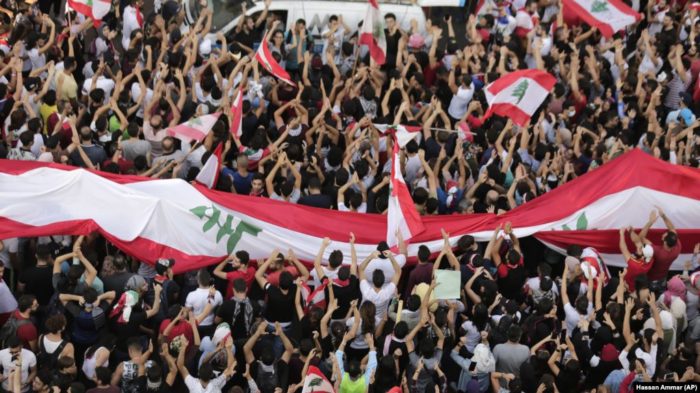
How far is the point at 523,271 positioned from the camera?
14820mm

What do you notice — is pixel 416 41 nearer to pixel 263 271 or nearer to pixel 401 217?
pixel 401 217

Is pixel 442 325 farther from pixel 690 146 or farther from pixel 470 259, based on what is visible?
pixel 690 146

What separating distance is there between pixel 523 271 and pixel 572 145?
3296mm

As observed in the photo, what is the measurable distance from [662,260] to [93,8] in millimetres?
8102

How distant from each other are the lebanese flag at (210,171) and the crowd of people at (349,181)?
9.1 inches

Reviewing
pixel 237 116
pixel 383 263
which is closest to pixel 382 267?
pixel 383 263

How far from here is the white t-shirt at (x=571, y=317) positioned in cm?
1407

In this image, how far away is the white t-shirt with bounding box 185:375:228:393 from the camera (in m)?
12.6

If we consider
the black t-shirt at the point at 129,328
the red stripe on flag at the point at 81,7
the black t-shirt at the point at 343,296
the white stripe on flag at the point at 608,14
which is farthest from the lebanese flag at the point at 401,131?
the white stripe on flag at the point at 608,14

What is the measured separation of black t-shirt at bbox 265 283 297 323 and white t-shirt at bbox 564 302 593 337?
109 inches

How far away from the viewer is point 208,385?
496 inches

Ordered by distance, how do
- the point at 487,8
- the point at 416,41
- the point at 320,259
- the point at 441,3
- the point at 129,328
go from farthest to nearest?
the point at 441,3, the point at 487,8, the point at 416,41, the point at 320,259, the point at 129,328

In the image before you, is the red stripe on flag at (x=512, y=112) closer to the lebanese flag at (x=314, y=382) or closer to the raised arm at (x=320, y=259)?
the raised arm at (x=320, y=259)

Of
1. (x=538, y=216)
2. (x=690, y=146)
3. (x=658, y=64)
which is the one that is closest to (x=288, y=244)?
(x=538, y=216)
